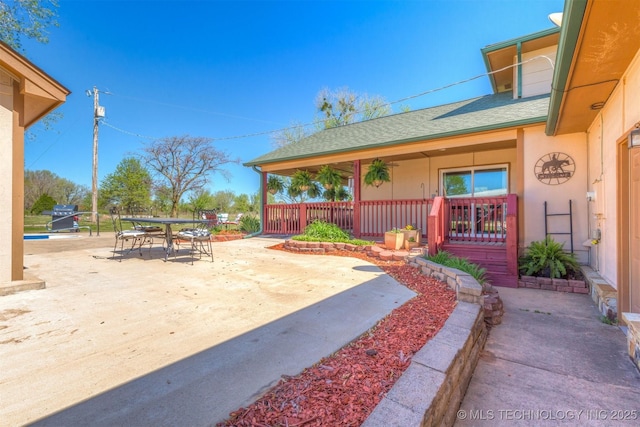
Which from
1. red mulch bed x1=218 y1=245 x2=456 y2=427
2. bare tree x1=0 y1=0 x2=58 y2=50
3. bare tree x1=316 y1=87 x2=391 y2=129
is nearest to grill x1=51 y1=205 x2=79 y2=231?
bare tree x1=0 y1=0 x2=58 y2=50

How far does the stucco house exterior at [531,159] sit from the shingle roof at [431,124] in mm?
45

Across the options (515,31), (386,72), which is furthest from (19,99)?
(386,72)

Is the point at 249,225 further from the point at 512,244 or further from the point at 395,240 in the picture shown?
the point at 512,244

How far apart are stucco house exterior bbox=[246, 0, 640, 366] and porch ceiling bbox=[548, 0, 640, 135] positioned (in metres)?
0.01

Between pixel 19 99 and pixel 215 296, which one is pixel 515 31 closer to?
pixel 215 296

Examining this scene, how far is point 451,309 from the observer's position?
289 cm

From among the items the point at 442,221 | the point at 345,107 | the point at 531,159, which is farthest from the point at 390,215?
the point at 345,107

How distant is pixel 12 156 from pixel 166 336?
338 centimetres

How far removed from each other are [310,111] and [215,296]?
21.2 metres

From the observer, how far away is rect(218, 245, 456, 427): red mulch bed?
53.7 inches

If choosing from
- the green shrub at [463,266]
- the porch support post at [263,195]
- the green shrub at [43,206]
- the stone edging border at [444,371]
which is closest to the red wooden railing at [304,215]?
the porch support post at [263,195]

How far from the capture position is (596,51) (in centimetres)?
277

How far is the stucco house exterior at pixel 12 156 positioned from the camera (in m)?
3.47

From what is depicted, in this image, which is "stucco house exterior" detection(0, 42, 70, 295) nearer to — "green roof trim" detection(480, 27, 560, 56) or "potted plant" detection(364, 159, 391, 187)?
"potted plant" detection(364, 159, 391, 187)
